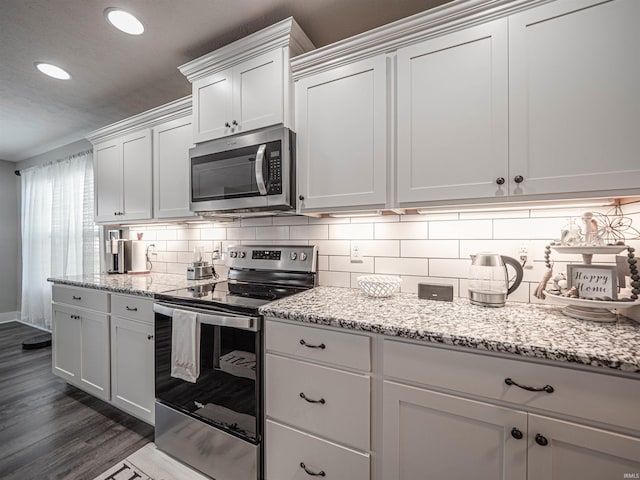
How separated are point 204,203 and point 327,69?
3.76ft

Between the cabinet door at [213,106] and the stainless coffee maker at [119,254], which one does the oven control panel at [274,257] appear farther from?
the stainless coffee maker at [119,254]

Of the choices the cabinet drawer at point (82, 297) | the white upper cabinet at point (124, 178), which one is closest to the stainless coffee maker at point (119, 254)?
the white upper cabinet at point (124, 178)

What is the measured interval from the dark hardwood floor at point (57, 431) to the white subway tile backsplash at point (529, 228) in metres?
2.48

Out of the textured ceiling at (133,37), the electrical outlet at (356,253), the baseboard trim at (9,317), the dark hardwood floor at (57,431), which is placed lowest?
the dark hardwood floor at (57,431)

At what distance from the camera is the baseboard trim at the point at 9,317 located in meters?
4.38

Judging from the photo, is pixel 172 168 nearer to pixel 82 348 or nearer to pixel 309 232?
pixel 309 232

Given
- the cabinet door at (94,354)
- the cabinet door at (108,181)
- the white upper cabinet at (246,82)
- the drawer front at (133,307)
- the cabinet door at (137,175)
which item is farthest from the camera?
the cabinet door at (108,181)

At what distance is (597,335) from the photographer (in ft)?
3.07

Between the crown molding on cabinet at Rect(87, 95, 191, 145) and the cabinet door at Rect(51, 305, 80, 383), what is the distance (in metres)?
1.58

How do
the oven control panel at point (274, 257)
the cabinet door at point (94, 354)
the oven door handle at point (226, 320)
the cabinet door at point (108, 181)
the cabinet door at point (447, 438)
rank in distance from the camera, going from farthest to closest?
the cabinet door at point (108, 181)
the cabinet door at point (94, 354)
the oven control panel at point (274, 257)
the oven door handle at point (226, 320)
the cabinet door at point (447, 438)

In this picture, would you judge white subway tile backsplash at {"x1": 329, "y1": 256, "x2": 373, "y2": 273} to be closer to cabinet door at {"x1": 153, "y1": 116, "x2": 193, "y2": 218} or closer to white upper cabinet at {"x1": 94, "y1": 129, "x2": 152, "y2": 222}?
cabinet door at {"x1": 153, "y1": 116, "x2": 193, "y2": 218}

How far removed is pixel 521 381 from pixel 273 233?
1656mm

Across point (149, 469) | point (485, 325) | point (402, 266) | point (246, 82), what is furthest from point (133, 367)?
point (485, 325)

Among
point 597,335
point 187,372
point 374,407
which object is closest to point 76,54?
point 187,372
